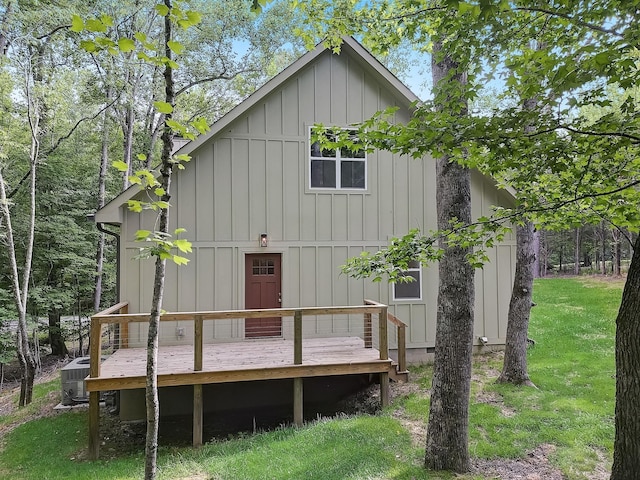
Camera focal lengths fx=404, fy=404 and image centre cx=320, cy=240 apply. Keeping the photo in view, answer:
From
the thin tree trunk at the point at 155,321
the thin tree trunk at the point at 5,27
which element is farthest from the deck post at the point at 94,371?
the thin tree trunk at the point at 5,27

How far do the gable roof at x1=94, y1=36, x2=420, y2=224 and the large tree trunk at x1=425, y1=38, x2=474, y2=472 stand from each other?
3.69 meters

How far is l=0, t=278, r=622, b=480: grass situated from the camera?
15.3 feet

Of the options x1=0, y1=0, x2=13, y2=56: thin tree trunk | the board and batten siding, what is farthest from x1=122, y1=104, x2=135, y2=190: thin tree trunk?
the board and batten siding

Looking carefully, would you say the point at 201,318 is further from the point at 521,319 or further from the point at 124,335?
the point at 521,319

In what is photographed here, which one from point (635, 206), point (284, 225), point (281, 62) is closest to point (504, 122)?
point (635, 206)

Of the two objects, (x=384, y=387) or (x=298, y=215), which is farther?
(x=298, y=215)

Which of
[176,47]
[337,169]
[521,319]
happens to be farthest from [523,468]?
[337,169]

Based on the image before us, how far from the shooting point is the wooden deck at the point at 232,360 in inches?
233

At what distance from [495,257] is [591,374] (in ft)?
9.48

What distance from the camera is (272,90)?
8141 millimetres

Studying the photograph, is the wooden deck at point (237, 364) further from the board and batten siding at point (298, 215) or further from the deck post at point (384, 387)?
the board and batten siding at point (298, 215)

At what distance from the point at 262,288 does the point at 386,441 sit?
13.3 ft

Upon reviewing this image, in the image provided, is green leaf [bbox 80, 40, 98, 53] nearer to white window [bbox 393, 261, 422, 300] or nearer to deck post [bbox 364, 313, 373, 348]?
deck post [bbox 364, 313, 373, 348]

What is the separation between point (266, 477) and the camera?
180 inches
